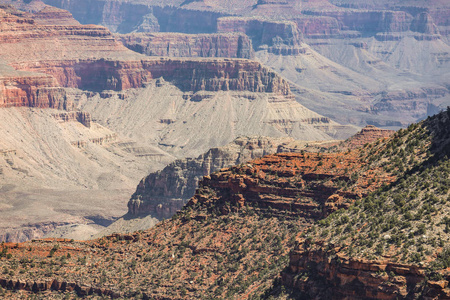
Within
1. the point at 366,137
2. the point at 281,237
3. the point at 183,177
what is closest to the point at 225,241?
the point at 281,237

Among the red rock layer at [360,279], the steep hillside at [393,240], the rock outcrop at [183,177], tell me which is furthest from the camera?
the rock outcrop at [183,177]

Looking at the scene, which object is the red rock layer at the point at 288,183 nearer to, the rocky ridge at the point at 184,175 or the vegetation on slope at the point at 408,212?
the vegetation on slope at the point at 408,212

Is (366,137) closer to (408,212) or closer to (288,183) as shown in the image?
(288,183)

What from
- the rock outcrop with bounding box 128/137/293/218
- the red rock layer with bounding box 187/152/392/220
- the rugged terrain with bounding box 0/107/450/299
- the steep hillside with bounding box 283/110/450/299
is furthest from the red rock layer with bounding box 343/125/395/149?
the steep hillside with bounding box 283/110/450/299

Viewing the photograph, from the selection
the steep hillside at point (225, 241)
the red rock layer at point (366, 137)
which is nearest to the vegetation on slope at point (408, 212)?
the steep hillside at point (225, 241)

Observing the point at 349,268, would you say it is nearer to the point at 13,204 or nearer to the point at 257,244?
the point at 257,244

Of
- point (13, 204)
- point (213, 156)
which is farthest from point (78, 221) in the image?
point (213, 156)

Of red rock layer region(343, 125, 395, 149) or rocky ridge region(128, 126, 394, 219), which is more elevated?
red rock layer region(343, 125, 395, 149)

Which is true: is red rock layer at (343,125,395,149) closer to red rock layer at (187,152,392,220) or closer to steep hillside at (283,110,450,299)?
red rock layer at (187,152,392,220)
